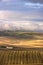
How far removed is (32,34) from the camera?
1055mm

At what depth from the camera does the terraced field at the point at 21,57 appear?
97 cm

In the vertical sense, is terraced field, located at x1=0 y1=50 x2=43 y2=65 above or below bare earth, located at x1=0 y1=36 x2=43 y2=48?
below

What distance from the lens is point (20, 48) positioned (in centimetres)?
107

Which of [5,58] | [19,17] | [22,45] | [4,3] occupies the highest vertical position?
[4,3]

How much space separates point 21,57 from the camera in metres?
1.01

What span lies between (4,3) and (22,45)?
16.1 inches

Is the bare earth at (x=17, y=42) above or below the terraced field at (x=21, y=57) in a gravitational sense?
above

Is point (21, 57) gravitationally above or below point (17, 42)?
below

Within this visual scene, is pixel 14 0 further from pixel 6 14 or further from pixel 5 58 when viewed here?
pixel 5 58

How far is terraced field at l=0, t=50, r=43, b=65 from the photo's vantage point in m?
0.97

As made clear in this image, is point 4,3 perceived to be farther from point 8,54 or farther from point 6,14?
point 8,54

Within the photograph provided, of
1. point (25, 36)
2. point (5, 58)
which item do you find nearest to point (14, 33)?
point (25, 36)

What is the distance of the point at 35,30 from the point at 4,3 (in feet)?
1.21

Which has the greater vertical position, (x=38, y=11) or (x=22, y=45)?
(x=38, y=11)
